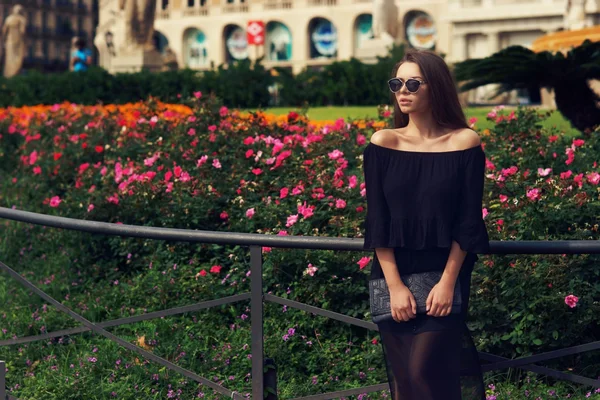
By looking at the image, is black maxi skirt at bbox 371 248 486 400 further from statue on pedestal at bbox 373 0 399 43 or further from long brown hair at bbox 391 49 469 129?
statue on pedestal at bbox 373 0 399 43

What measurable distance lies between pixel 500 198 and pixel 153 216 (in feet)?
8.58

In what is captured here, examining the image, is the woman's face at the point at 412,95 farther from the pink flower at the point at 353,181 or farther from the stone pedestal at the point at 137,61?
the stone pedestal at the point at 137,61

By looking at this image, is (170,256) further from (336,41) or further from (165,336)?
(336,41)

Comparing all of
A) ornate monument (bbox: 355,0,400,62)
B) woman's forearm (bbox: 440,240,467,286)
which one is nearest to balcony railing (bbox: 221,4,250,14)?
ornate monument (bbox: 355,0,400,62)

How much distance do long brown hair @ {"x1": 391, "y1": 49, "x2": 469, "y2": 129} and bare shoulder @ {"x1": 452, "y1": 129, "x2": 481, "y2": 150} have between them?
71 millimetres

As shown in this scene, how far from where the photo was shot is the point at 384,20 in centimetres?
2223

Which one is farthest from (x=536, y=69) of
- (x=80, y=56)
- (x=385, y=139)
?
(x=80, y=56)

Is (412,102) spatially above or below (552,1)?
below

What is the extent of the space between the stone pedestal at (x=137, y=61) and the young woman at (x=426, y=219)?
1845cm

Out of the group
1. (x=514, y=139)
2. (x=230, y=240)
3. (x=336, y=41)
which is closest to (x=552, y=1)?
(x=336, y=41)

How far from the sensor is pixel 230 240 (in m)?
4.40

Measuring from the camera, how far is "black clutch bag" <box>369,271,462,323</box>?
3600mm

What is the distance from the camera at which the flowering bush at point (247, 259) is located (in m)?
5.34

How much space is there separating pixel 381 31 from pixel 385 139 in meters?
18.7
